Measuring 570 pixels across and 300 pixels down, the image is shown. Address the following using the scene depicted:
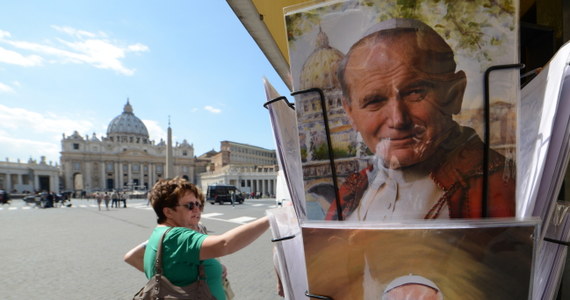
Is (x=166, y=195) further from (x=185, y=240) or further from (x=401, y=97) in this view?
(x=401, y=97)

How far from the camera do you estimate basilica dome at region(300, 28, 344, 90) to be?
1.00m

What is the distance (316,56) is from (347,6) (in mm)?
161

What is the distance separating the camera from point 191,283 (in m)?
1.85

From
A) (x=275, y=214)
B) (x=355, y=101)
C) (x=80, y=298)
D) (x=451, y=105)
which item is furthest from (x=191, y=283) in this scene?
(x=80, y=298)

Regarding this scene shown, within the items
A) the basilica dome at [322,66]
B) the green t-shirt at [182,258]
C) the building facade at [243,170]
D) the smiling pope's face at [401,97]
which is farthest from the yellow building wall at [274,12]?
the building facade at [243,170]

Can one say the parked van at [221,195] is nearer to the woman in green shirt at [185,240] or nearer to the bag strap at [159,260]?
the woman in green shirt at [185,240]

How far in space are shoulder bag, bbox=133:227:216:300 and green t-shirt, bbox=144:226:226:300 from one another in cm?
2

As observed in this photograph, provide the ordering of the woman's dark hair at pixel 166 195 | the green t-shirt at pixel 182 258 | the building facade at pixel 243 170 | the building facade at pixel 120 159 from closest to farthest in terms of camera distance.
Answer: the green t-shirt at pixel 182 258 → the woman's dark hair at pixel 166 195 → the building facade at pixel 243 170 → the building facade at pixel 120 159

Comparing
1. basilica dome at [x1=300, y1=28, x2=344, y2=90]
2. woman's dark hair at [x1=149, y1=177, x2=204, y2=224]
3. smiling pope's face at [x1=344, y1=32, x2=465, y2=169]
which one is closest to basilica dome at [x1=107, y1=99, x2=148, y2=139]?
woman's dark hair at [x1=149, y1=177, x2=204, y2=224]

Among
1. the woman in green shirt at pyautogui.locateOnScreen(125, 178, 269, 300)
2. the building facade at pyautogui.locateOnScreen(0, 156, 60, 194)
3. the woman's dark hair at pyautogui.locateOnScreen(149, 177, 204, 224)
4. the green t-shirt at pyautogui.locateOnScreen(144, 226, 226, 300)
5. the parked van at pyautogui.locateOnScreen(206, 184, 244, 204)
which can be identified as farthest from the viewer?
the building facade at pyautogui.locateOnScreen(0, 156, 60, 194)

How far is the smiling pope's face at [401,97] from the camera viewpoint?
946 mm

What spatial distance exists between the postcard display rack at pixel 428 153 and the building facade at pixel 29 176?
103m

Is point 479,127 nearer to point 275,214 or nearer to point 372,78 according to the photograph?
point 372,78

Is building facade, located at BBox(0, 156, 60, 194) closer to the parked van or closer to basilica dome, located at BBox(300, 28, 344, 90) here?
the parked van
